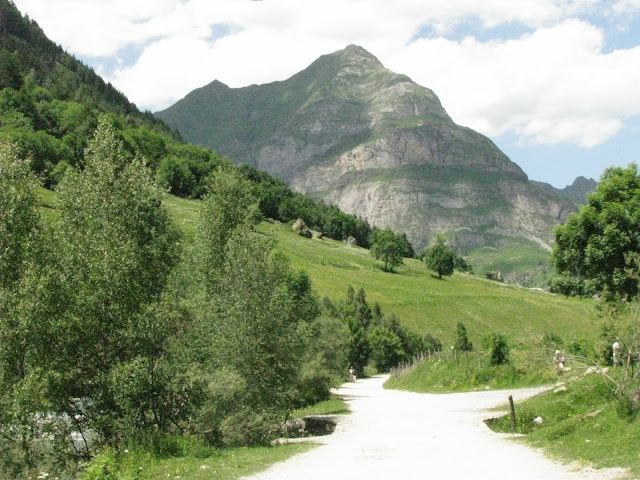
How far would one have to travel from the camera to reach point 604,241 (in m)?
33.3

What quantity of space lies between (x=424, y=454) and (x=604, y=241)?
18643 mm

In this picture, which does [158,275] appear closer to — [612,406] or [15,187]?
[15,187]

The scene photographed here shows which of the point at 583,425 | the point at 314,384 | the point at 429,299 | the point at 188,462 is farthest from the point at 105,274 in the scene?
the point at 429,299

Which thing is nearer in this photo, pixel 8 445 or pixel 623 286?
pixel 8 445

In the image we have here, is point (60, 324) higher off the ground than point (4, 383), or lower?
higher

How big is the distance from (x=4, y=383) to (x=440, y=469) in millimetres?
16784

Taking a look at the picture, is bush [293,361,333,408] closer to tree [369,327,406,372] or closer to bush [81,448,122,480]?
bush [81,448,122,480]

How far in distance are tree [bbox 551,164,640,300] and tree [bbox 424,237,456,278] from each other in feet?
478

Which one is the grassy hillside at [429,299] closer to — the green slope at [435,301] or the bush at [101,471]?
the green slope at [435,301]

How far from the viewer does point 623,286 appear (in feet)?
110

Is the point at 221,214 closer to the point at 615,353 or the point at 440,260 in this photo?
the point at 615,353

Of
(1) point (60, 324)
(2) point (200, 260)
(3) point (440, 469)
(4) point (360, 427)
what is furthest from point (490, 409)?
(1) point (60, 324)

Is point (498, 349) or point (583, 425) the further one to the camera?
point (498, 349)

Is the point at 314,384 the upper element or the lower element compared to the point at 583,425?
lower
